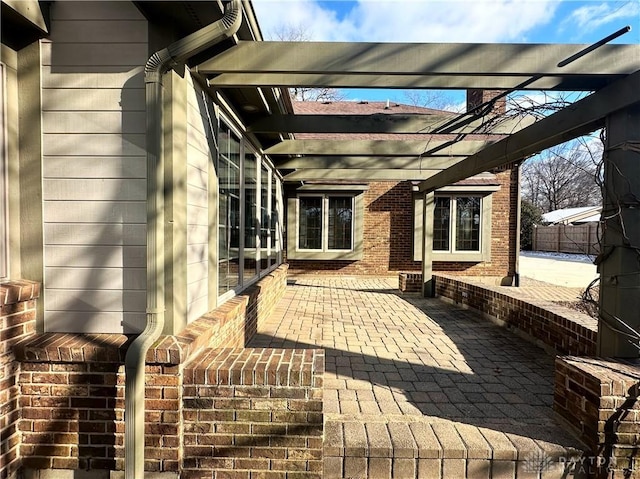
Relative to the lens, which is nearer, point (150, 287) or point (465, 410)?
point (150, 287)

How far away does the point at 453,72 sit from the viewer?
7.73ft

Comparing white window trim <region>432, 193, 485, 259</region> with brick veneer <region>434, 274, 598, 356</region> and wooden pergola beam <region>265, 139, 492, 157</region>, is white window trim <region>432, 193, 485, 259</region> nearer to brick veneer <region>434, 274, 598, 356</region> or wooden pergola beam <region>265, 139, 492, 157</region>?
brick veneer <region>434, 274, 598, 356</region>

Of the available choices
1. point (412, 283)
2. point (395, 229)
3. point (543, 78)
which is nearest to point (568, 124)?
point (543, 78)

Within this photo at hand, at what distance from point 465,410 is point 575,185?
41.1 meters

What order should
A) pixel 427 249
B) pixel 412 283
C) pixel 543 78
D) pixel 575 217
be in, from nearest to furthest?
pixel 543 78 → pixel 427 249 → pixel 412 283 → pixel 575 217

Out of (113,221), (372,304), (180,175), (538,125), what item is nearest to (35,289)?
(113,221)

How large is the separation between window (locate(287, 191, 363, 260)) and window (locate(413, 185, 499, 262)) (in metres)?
1.86

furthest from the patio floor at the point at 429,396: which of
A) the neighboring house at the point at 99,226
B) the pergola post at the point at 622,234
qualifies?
the pergola post at the point at 622,234

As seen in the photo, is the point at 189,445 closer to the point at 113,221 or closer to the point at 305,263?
the point at 113,221

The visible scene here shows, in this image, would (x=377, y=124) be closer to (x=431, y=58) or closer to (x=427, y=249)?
(x=431, y=58)

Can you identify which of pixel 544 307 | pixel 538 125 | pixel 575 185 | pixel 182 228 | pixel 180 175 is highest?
pixel 575 185

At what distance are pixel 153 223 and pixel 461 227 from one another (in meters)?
9.49

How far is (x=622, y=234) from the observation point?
2.37 m

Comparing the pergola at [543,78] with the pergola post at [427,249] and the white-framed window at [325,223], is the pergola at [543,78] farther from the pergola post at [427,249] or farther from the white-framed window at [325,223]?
the white-framed window at [325,223]
